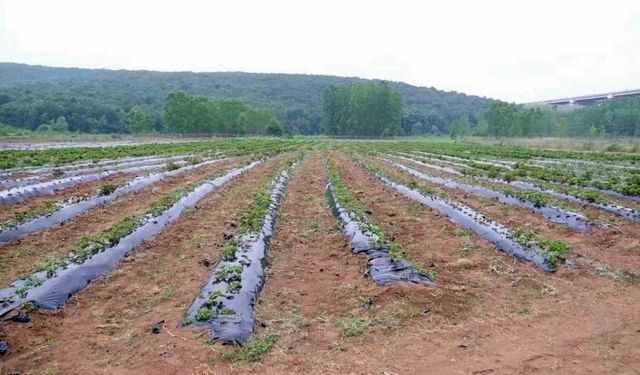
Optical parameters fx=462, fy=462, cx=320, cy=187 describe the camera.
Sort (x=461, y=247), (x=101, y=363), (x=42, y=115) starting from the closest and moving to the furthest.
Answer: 1. (x=101, y=363)
2. (x=461, y=247)
3. (x=42, y=115)

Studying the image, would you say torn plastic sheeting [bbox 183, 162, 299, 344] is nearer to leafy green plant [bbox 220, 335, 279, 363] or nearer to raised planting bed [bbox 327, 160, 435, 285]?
leafy green plant [bbox 220, 335, 279, 363]

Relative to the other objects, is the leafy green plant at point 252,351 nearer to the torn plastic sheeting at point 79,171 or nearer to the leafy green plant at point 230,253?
the leafy green plant at point 230,253

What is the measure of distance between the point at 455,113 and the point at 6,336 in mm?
147281

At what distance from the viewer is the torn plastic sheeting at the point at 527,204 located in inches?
396

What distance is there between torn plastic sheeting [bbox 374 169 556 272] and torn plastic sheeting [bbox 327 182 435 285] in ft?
7.40

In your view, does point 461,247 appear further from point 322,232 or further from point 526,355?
point 526,355

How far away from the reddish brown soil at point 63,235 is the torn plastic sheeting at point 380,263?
201 inches

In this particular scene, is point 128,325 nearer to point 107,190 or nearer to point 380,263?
point 380,263

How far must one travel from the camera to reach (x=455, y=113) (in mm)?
143000

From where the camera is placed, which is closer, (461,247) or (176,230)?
(461,247)

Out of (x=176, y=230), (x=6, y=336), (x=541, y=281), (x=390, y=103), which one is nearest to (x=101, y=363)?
(x=6, y=336)

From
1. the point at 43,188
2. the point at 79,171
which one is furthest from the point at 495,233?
the point at 79,171

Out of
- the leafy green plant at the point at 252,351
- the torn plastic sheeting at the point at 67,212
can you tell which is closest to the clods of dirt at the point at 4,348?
the leafy green plant at the point at 252,351

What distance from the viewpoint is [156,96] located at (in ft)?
379
